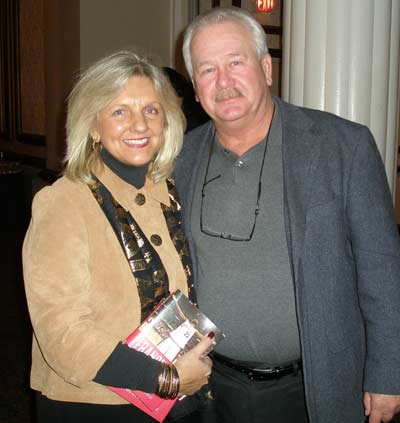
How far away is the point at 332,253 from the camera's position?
163 cm

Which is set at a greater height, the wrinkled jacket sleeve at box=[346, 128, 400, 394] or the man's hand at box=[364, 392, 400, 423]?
the wrinkled jacket sleeve at box=[346, 128, 400, 394]

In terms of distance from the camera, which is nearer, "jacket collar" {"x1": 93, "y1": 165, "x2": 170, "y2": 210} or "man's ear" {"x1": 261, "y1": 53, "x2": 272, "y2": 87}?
"jacket collar" {"x1": 93, "y1": 165, "x2": 170, "y2": 210}

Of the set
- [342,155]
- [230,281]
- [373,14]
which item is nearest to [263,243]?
[230,281]

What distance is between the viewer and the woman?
4.89 feet

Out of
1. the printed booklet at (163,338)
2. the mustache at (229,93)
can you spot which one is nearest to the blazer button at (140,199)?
the printed booklet at (163,338)

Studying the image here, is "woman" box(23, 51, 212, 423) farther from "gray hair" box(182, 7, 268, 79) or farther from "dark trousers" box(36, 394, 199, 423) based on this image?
"gray hair" box(182, 7, 268, 79)

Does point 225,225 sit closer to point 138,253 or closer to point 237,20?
point 138,253

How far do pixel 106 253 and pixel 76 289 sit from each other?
141mm

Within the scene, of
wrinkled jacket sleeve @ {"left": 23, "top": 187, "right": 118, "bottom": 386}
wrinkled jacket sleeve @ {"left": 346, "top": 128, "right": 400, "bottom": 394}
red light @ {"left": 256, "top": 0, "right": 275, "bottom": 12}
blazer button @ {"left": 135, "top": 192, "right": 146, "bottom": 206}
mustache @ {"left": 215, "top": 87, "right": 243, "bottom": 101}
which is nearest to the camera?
wrinkled jacket sleeve @ {"left": 23, "top": 187, "right": 118, "bottom": 386}

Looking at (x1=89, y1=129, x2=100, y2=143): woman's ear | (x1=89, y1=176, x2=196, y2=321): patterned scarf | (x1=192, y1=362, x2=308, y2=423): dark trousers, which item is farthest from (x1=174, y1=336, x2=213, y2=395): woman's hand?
(x1=89, y1=129, x2=100, y2=143): woman's ear

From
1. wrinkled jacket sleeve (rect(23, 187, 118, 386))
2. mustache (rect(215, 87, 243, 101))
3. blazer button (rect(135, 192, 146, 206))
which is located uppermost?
mustache (rect(215, 87, 243, 101))

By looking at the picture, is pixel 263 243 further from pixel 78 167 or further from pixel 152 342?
pixel 78 167

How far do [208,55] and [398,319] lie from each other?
1.10 m

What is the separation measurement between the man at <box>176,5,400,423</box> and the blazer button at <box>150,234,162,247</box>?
0.20 metres
